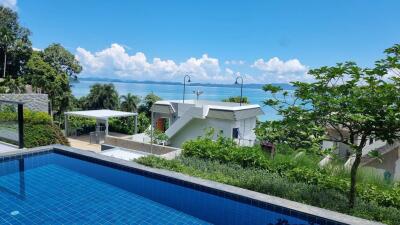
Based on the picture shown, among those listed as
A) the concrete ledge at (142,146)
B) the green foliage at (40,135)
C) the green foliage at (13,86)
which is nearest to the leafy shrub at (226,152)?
the concrete ledge at (142,146)

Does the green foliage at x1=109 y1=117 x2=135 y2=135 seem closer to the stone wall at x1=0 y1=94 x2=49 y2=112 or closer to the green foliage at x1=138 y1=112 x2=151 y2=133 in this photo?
the green foliage at x1=138 y1=112 x2=151 y2=133

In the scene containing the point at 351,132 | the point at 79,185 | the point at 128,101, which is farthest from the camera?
the point at 128,101

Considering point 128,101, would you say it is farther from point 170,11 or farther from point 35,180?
point 35,180

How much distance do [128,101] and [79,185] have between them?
77.7 ft

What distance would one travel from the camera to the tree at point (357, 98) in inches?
186

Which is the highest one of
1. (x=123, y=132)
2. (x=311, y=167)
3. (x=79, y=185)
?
(x=311, y=167)

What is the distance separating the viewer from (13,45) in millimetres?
32219

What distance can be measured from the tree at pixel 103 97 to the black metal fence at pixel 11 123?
21023mm

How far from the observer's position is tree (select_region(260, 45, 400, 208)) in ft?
15.5

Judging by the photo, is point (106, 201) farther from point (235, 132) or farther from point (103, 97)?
point (103, 97)

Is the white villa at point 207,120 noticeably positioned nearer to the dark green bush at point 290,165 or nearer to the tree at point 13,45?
the dark green bush at point 290,165

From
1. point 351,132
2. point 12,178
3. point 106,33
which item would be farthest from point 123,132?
point 106,33

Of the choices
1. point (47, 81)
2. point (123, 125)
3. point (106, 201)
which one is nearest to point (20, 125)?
point (106, 201)

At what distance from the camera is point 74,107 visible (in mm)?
31938
